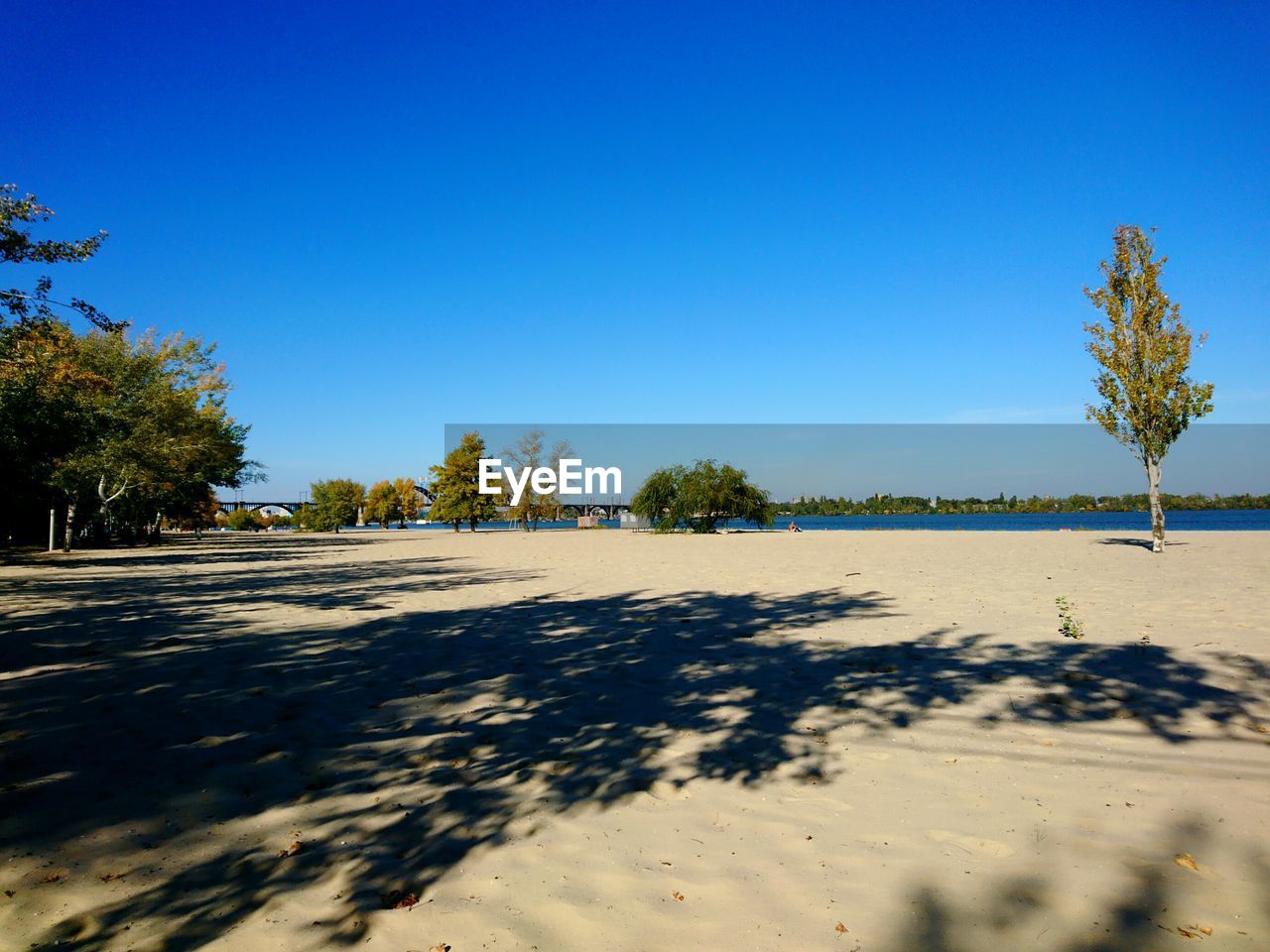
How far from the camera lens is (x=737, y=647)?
7.82 metres

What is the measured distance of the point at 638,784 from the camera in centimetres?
416

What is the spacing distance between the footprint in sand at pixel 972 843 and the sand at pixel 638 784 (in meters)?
0.02

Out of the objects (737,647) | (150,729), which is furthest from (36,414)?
(737,647)

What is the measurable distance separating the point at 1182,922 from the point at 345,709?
17.2 ft

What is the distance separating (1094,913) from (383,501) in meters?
103

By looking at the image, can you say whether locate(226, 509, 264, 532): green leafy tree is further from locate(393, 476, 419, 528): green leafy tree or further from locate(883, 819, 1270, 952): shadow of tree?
locate(883, 819, 1270, 952): shadow of tree

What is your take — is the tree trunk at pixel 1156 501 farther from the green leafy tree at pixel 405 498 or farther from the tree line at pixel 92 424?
the green leafy tree at pixel 405 498

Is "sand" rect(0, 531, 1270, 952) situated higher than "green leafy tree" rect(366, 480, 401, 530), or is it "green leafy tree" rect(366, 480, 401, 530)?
"green leafy tree" rect(366, 480, 401, 530)

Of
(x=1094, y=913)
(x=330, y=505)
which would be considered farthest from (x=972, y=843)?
(x=330, y=505)

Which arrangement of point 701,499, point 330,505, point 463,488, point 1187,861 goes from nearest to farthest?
point 1187,861 < point 701,499 < point 463,488 < point 330,505

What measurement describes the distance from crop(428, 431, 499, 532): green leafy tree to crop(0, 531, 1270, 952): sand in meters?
57.2

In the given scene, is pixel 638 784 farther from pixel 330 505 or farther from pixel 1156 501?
pixel 330 505

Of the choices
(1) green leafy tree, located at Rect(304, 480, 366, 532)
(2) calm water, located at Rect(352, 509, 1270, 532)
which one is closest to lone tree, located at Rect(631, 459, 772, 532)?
(2) calm water, located at Rect(352, 509, 1270, 532)

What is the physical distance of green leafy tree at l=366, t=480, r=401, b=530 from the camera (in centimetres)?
9794
